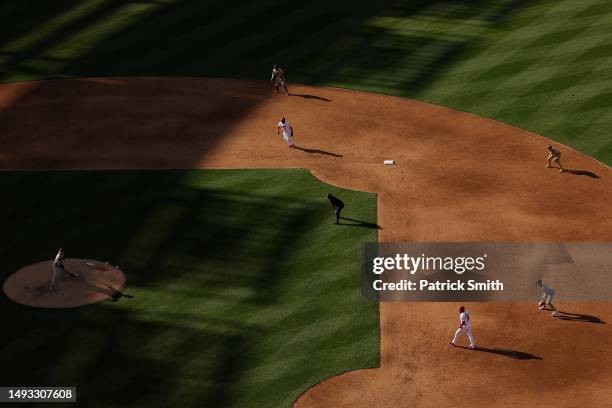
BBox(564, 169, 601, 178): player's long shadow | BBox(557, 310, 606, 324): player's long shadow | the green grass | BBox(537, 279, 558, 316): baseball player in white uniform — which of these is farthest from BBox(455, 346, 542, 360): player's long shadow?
the green grass

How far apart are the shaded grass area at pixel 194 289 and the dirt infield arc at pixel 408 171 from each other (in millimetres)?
1370

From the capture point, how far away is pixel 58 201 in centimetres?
4803

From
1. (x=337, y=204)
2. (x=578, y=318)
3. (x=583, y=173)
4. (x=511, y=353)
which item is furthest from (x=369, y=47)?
(x=511, y=353)

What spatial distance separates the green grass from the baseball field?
0.17m

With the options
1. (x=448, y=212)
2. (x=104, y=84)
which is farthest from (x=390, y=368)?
(x=104, y=84)

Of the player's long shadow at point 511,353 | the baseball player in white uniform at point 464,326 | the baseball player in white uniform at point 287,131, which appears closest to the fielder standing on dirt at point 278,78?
the baseball player in white uniform at point 287,131

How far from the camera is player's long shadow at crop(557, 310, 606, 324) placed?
129ft

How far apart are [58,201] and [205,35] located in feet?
69.4

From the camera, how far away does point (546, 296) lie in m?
39.8

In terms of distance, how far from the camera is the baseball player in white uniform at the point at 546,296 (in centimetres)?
3959

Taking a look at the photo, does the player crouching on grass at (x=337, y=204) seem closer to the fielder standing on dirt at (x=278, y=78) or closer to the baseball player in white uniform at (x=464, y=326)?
the baseball player in white uniform at (x=464, y=326)

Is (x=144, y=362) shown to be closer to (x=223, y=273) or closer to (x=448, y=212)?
(x=223, y=273)

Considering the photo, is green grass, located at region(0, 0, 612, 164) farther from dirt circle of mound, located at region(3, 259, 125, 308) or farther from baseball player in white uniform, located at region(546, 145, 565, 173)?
dirt circle of mound, located at region(3, 259, 125, 308)

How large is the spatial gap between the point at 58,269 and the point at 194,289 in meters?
5.06
